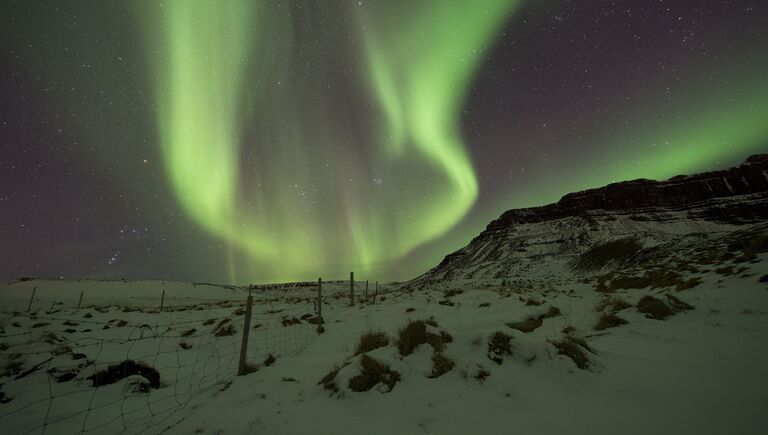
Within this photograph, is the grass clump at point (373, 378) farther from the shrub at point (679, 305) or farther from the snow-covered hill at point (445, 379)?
the shrub at point (679, 305)

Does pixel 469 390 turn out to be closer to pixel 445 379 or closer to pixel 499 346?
pixel 445 379

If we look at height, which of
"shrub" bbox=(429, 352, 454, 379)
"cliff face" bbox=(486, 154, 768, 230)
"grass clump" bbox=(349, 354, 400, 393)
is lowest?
"grass clump" bbox=(349, 354, 400, 393)

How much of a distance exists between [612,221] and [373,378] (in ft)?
386

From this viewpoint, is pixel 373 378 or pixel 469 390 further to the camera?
pixel 373 378

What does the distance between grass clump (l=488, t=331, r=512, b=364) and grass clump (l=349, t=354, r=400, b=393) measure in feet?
4.93

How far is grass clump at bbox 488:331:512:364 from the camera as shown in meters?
4.79

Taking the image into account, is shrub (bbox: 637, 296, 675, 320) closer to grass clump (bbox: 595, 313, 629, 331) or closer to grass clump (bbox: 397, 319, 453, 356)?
grass clump (bbox: 595, 313, 629, 331)

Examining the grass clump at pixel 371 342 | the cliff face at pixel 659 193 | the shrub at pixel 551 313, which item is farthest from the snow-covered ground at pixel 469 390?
the cliff face at pixel 659 193

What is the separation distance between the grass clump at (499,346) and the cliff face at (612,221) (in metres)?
65.8

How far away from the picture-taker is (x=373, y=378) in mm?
4684

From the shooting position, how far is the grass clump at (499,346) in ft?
15.7

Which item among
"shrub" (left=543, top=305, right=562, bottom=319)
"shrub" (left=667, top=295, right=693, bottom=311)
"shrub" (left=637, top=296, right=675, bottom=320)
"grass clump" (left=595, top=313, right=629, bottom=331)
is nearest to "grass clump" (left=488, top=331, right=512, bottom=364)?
"grass clump" (left=595, top=313, right=629, bottom=331)

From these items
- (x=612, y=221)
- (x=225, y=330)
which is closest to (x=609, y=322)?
(x=225, y=330)

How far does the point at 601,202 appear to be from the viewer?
11988 cm
